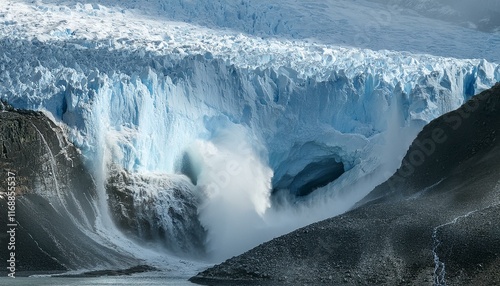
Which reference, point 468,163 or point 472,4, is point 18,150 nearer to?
point 468,163

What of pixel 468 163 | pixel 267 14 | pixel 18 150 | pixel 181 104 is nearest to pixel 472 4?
pixel 267 14

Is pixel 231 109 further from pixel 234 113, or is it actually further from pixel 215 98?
pixel 215 98

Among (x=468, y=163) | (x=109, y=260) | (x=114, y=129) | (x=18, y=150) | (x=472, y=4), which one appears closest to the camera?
(x=468, y=163)

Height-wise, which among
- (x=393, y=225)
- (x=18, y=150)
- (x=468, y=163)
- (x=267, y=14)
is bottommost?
(x=393, y=225)

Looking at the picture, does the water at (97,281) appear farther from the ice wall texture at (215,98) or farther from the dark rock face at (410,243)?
the ice wall texture at (215,98)

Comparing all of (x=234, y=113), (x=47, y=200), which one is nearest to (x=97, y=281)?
(x=47, y=200)

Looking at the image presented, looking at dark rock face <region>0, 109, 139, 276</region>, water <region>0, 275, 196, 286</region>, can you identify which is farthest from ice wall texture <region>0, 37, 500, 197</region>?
water <region>0, 275, 196, 286</region>

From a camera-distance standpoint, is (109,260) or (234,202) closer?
(109,260)
